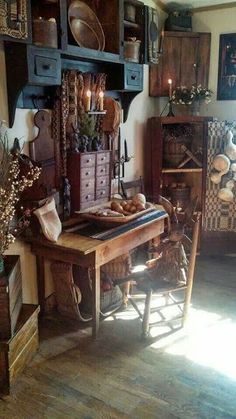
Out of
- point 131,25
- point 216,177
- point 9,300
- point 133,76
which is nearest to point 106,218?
point 9,300

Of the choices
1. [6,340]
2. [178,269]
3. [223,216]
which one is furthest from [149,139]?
[6,340]

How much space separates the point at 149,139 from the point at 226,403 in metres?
2.48

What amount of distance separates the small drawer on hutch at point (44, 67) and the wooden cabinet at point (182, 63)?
1646 millimetres

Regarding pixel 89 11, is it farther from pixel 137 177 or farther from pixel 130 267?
pixel 130 267

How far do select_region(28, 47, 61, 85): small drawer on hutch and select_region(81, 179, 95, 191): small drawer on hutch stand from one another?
699 millimetres

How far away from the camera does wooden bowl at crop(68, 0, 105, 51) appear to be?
2.59 metres

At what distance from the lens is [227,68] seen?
3861 millimetres

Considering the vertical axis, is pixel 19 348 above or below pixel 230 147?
below

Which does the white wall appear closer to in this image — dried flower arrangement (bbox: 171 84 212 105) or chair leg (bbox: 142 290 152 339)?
dried flower arrangement (bbox: 171 84 212 105)

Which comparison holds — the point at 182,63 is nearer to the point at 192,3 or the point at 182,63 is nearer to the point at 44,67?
the point at 192,3

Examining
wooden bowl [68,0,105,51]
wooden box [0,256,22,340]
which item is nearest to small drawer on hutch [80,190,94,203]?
wooden box [0,256,22,340]

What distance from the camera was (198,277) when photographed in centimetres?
351

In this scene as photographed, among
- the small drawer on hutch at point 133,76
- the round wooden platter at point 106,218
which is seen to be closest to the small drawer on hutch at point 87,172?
the round wooden platter at point 106,218

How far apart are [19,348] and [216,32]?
11.1 ft
